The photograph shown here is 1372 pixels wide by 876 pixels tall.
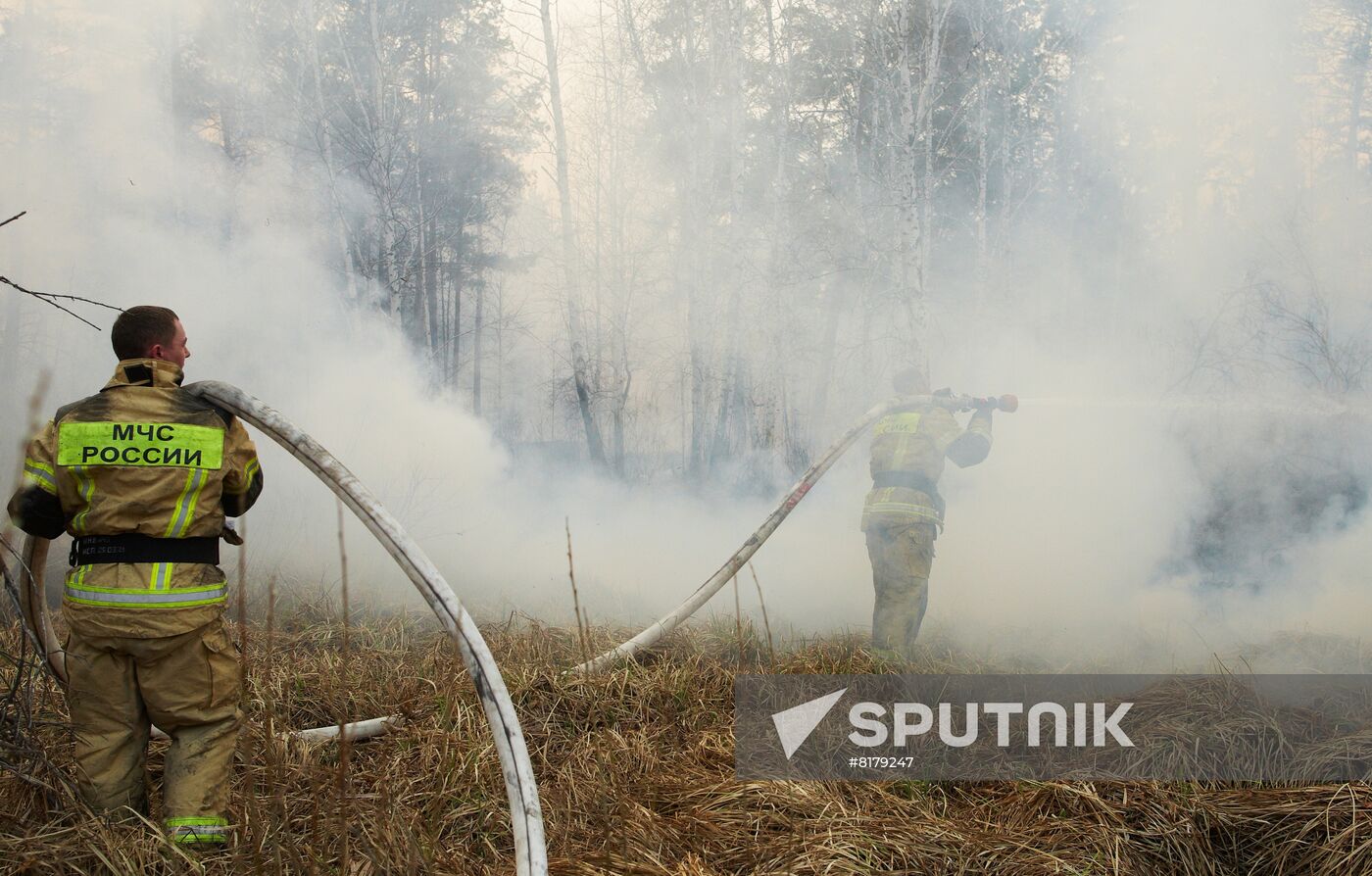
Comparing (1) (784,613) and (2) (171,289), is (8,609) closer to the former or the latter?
(2) (171,289)

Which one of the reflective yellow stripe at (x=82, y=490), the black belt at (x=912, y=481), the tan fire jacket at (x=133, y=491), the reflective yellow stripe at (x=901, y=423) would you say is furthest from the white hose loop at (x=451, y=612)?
the reflective yellow stripe at (x=901, y=423)

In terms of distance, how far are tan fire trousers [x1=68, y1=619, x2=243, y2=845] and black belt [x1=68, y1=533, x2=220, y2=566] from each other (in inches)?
9.3

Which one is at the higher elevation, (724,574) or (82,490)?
(82,490)

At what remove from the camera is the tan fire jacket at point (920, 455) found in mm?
4719

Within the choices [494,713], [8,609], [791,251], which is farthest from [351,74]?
[494,713]

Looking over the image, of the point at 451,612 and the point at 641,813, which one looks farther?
the point at 641,813

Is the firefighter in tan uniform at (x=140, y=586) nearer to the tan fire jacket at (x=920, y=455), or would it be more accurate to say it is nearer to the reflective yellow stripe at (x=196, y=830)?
the reflective yellow stripe at (x=196, y=830)

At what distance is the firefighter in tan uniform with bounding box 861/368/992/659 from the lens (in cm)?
468

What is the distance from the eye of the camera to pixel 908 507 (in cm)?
470

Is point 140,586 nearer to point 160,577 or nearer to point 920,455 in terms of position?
point 160,577

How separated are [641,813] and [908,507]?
8.11 ft

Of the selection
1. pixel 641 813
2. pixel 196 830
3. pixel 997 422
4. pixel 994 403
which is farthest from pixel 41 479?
pixel 997 422

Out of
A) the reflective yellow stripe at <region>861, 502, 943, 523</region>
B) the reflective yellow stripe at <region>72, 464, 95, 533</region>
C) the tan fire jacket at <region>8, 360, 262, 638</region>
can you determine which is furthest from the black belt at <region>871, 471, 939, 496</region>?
the reflective yellow stripe at <region>72, 464, 95, 533</region>

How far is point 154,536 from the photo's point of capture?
2682 millimetres
